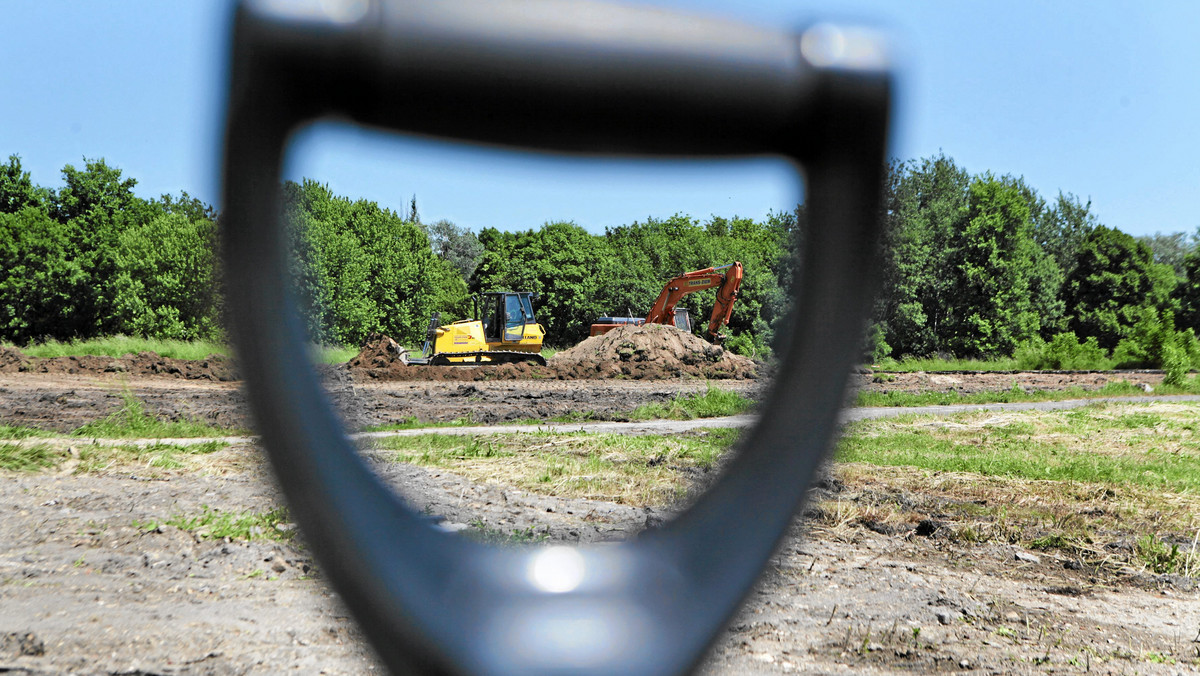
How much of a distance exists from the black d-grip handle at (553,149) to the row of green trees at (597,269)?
0.02 meters

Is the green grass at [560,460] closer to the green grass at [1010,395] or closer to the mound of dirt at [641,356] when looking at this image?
the green grass at [1010,395]

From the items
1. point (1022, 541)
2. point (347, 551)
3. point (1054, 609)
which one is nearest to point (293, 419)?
point (347, 551)

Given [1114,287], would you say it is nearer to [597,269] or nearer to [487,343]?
[487,343]

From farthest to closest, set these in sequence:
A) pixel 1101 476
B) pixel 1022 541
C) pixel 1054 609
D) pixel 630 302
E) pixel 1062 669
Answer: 1. pixel 1101 476
2. pixel 1022 541
3. pixel 1054 609
4. pixel 1062 669
5. pixel 630 302

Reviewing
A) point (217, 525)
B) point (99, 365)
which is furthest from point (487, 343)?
point (217, 525)

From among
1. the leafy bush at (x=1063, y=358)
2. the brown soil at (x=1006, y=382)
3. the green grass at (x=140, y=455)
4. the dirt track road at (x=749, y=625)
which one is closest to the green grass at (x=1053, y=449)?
the dirt track road at (x=749, y=625)

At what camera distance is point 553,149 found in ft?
1.06

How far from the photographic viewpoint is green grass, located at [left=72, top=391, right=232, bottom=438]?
9.88 meters

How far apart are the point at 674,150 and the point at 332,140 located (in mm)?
151

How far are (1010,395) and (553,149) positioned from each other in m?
21.1

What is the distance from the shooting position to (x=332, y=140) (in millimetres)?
322

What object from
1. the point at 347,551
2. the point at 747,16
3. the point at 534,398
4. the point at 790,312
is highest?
the point at 747,16

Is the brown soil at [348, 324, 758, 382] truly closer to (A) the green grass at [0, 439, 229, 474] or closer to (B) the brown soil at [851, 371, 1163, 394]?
(B) the brown soil at [851, 371, 1163, 394]

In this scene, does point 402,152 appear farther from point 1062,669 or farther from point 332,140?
point 1062,669
